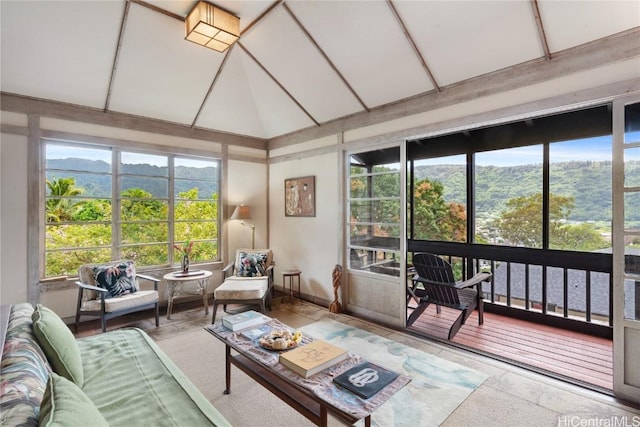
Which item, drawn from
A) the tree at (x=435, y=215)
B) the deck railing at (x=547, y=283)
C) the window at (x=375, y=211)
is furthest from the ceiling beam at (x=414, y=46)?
the deck railing at (x=547, y=283)

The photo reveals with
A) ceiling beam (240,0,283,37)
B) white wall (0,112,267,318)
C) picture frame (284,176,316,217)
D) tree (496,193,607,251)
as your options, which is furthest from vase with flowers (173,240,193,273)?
tree (496,193,607,251)

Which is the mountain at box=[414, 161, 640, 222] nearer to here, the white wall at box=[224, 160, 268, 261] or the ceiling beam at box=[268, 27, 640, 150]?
the ceiling beam at box=[268, 27, 640, 150]

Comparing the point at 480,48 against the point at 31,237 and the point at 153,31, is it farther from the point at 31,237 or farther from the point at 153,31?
the point at 31,237

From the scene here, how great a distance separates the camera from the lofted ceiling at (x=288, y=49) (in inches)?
104

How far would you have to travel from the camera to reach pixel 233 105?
486 cm

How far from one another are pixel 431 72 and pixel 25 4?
3936 millimetres

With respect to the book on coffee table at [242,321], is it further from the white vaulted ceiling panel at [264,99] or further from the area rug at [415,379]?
the white vaulted ceiling panel at [264,99]

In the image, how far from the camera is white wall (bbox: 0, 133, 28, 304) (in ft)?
11.5

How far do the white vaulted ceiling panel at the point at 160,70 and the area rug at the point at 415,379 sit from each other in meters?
3.59

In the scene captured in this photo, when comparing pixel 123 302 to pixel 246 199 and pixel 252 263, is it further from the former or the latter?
pixel 246 199

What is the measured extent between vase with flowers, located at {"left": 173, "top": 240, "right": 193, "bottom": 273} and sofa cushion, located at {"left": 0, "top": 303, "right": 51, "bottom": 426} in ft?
7.91

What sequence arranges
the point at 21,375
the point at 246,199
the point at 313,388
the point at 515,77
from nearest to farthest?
the point at 21,375
the point at 313,388
the point at 515,77
the point at 246,199

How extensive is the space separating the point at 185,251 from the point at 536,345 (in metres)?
4.60

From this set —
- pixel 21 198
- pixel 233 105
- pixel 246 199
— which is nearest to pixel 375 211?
pixel 246 199
